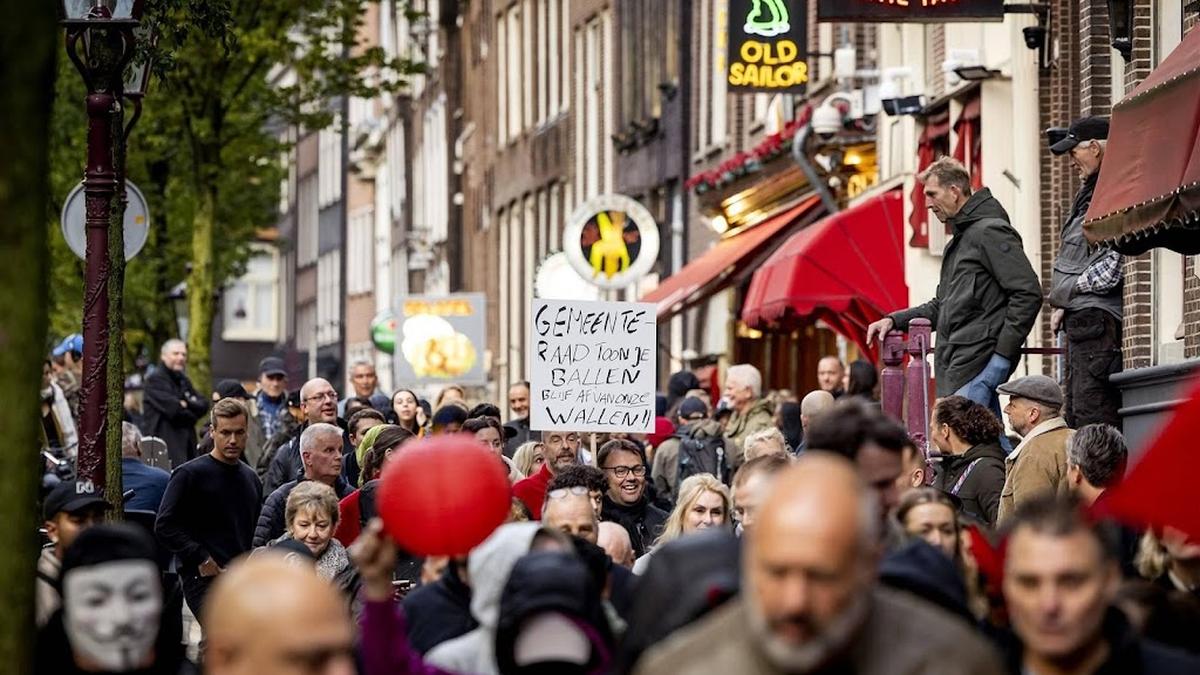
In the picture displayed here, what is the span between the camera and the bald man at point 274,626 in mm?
5812

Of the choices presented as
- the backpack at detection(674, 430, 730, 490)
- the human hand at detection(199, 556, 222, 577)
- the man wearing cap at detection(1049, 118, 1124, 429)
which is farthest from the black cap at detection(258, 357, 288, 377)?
the man wearing cap at detection(1049, 118, 1124, 429)

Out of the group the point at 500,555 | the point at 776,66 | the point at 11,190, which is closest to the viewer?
the point at 11,190

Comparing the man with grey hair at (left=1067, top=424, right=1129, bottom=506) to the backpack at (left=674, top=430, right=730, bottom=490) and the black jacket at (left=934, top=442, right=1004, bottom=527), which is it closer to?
the black jacket at (left=934, top=442, right=1004, bottom=527)

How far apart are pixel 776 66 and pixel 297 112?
373 inches

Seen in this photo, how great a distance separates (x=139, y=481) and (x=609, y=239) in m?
9.63

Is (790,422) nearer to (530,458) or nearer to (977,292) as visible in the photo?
(530,458)

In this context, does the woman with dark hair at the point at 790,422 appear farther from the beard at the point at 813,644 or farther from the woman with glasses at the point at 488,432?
the beard at the point at 813,644

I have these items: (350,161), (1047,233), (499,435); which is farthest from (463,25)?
(499,435)

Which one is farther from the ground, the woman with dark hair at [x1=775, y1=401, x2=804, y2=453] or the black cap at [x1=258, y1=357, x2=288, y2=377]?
the black cap at [x1=258, y1=357, x2=288, y2=377]

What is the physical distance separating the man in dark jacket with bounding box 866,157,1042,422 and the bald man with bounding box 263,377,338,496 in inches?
158

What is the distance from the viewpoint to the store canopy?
Answer: 13.3 meters

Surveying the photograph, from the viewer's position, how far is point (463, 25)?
6172 cm

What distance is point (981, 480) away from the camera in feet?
42.8

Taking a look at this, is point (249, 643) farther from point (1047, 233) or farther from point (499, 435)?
point (1047, 233)
